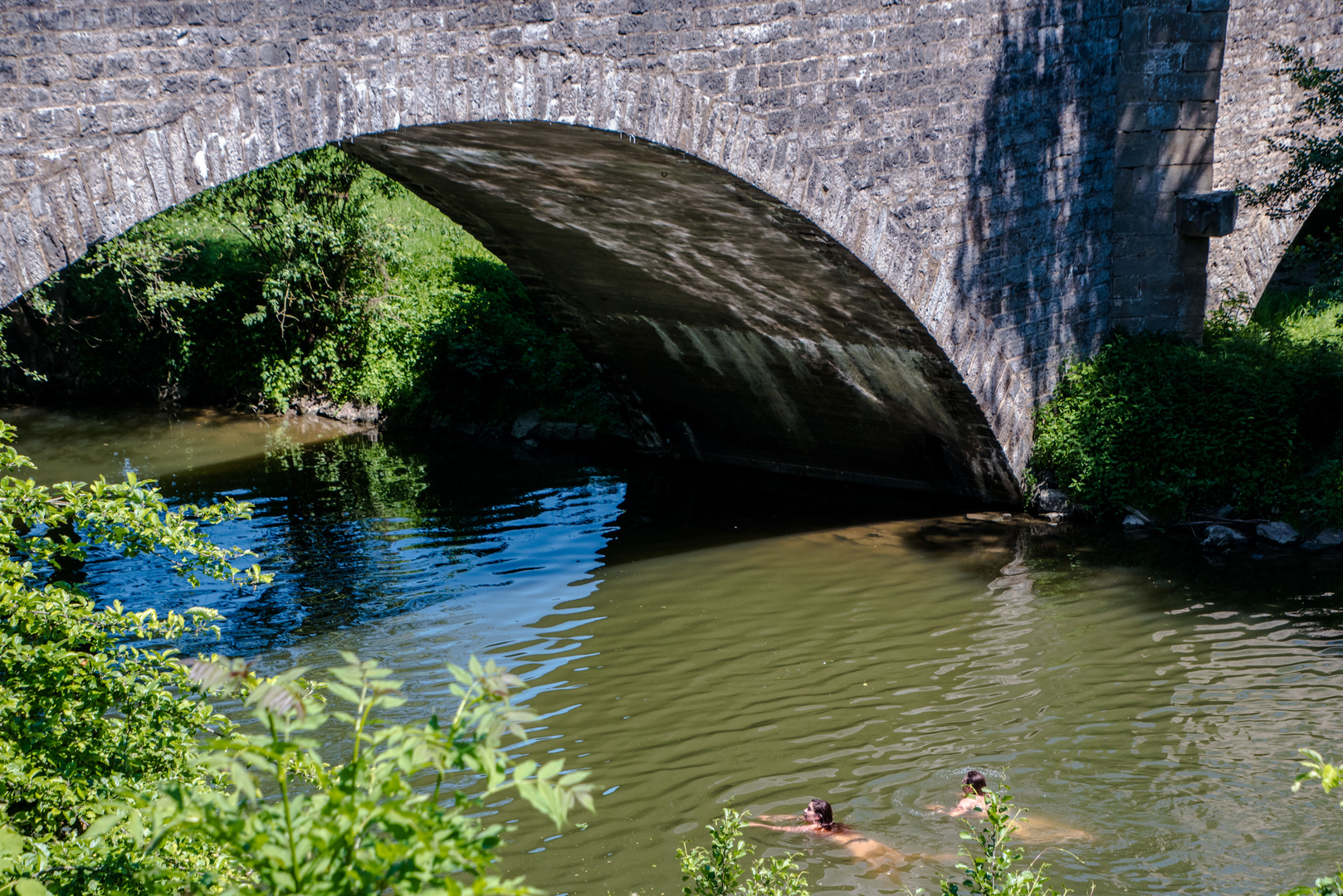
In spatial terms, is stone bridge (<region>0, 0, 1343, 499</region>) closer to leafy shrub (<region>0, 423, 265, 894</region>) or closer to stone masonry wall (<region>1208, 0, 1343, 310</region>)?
stone masonry wall (<region>1208, 0, 1343, 310</region>)

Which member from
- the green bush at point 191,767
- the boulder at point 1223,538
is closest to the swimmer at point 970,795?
the green bush at point 191,767

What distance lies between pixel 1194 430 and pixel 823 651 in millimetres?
3906

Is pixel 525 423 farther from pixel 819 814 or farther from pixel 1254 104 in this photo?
pixel 819 814

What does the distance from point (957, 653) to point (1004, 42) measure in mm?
4235

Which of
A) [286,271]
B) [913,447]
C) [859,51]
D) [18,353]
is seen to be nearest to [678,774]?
[859,51]

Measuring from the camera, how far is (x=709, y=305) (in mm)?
9711

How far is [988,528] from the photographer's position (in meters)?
9.22

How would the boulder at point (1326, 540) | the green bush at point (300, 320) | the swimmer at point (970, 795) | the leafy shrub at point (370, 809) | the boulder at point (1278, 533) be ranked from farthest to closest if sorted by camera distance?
the green bush at point (300, 320), the boulder at point (1278, 533), the boulder at point (1326, 540), the swimmer at point (970, 795), the leafy shrub at point (370, 809)

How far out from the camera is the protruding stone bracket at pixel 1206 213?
29.2 ft

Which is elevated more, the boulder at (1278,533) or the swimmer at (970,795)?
the boulder at (1278,533)

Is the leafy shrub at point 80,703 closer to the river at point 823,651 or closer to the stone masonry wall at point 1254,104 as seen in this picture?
the river at point 823,651

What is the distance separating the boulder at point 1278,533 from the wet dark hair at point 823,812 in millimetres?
5241

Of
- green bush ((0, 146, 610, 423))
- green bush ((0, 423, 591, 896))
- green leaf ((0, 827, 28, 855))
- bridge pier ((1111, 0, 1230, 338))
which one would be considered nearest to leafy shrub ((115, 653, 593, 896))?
green bush ((0, 423, 591, 896))

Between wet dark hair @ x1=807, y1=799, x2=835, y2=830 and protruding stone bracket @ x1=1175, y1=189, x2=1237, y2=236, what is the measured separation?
248 inches
